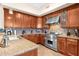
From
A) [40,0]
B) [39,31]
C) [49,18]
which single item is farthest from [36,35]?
[40,0]

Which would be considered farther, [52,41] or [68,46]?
[52,41]

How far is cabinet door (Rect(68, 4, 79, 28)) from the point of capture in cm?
382

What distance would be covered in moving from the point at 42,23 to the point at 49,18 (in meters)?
1.10

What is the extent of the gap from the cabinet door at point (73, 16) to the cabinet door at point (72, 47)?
60 centimetres

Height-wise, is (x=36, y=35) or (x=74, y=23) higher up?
(x=74, y=23)

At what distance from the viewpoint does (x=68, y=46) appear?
390 centimetres

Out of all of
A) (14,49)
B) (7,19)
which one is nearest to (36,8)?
(7,19)

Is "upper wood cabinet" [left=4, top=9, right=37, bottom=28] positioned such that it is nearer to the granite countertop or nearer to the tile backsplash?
the tile backsplash

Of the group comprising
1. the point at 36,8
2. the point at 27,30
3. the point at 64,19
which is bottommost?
the point at 27,30

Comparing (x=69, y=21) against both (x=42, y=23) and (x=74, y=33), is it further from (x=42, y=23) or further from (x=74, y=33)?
(x=42, y=23)

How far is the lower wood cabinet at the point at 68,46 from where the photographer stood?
11.5 feet

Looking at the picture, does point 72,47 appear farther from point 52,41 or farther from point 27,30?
point 27,30

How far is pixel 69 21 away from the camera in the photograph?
4.23m

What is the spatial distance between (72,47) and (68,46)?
0.81 ft
